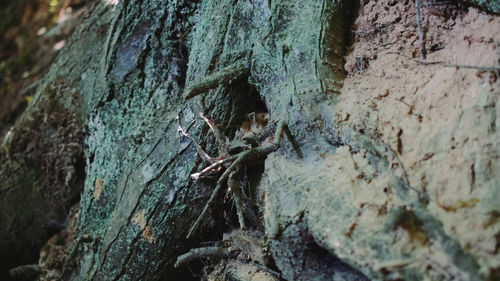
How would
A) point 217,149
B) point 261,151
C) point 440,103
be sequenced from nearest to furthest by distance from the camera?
point 440,103
point 261,151
point 217,149

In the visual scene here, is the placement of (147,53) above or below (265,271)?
above

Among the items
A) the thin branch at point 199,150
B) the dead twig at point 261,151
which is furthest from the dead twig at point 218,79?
the dead twig at point 261,151

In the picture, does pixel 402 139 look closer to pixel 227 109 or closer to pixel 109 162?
pixel 227 109

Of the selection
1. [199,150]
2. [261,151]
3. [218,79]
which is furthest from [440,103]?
[199,150]

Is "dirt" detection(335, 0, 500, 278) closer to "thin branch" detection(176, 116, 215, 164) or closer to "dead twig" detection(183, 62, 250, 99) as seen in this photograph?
"dead twig" detection(183, 62, 250, 99)

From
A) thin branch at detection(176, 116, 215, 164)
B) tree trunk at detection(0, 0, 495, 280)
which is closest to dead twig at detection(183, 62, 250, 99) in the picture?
tree trunk at detection(0, 0, 495, 280)

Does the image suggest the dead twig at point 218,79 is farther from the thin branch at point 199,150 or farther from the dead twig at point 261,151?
the dead twig at point 261,151

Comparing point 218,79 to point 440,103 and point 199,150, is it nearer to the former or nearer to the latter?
point 199,150

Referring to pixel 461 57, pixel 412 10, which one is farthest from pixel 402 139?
pixel 412 10
